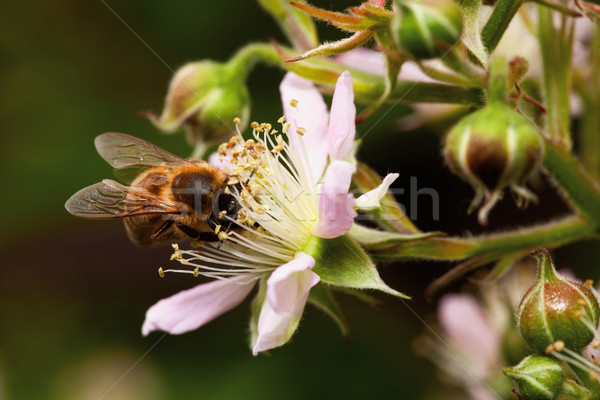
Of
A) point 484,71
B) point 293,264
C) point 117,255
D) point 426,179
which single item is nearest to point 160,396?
point 117,255

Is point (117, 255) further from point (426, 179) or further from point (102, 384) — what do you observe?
point (426, 179)

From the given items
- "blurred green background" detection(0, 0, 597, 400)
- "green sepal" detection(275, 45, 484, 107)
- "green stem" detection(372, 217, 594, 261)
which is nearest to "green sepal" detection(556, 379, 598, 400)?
"green stem" detection(372, 217, 594, 261)

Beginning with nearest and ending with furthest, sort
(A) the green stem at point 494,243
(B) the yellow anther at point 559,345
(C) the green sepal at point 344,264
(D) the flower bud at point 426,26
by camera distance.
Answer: (D) the flower bud at point 426,26 < (B) the yellow anther at point 559,345 < (C) the green sepal at point 344,264 < (A) the green stem at point 494,243

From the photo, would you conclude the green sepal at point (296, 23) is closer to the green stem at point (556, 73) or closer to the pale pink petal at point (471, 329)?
the green stem at point (556, 73)

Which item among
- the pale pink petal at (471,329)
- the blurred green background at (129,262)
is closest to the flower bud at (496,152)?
the pale pink petal at (471,329)

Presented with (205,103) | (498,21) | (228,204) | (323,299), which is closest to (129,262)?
(205,103)

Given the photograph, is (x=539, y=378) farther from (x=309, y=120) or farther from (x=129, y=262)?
(x=129, y=262)
